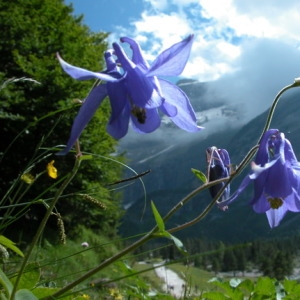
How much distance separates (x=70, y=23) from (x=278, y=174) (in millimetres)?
16169

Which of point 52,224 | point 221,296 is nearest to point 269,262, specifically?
point 52,224

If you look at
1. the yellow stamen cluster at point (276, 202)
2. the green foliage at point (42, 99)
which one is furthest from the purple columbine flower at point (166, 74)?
the green foliage at point (42, 99)

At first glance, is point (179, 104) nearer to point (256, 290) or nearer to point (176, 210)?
point (176, 210)

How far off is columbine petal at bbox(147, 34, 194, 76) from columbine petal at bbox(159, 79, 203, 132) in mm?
156

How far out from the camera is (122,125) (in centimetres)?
151

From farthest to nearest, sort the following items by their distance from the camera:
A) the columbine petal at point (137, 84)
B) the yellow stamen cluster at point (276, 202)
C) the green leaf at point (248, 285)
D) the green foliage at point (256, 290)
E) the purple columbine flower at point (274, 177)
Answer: the green leaf at point (248, 285), the green foliage at point (256, 290), the yellow stamen cluster at point (276, 202), the purple columbine flower at point (274, 177), the columbine petal at point (137, 84)

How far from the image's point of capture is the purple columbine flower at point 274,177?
173 cm

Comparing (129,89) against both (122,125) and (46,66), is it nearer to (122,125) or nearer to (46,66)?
(122,125)

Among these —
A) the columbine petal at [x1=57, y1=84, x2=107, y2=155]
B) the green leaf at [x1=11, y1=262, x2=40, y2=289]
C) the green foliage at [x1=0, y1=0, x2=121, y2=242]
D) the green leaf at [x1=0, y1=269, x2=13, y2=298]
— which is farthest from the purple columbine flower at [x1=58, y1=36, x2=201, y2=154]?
the green foliage at [x1=0, y1=0, x2=121, y2=242]

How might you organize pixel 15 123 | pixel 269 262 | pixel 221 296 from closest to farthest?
pixel 221 296, pixel 15 123, pixel 269 262

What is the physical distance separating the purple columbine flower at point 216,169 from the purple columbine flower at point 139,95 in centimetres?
58

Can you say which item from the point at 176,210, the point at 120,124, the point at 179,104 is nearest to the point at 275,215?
the point at 176,210

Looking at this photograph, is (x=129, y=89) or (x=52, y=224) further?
(x=52, y=224)

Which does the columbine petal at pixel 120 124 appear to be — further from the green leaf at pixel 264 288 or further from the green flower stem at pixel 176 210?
the green leaf at pixel 264 288
